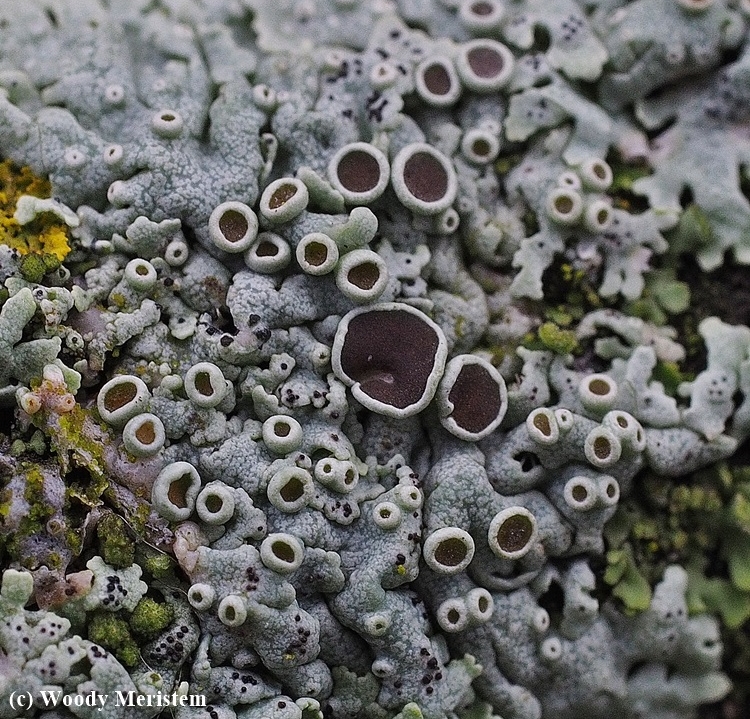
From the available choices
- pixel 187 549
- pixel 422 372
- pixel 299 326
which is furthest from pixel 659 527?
pixel 187 549

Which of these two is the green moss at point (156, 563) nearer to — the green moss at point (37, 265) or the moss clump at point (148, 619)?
the moss clump at point (148, 619)

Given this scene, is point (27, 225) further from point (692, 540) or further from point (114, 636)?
point (692, 540)

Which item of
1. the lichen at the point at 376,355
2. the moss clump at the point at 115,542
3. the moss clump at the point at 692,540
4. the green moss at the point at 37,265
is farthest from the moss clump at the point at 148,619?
the moss clump at the point at 692,540

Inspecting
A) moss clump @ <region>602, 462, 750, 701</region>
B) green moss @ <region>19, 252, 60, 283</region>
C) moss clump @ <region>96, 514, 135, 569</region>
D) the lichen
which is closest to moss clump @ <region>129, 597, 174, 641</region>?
the lichen

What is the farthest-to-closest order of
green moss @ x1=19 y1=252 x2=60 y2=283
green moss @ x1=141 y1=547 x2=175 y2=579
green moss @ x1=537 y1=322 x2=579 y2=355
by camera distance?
green moss @ x1=537 y1=322 x2=579 y2=355, green moss @ x1=19 y1=252 x2=60 y2=283, green moss @ x1=141 y1=547 x2=175 y2=579

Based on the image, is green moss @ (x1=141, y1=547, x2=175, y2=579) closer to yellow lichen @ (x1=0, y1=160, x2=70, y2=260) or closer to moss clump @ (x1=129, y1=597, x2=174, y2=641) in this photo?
moss clump @ (x1=129, y1=597, x2=174, y2=641)

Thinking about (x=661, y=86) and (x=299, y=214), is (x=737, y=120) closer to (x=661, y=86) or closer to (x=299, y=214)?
(x=661, y=86)
